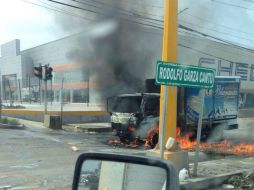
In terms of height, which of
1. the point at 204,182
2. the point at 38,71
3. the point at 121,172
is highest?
the point at 38,71

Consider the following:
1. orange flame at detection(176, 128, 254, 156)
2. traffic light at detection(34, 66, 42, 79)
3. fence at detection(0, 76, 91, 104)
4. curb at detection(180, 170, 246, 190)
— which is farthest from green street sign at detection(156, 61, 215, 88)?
fence at detection(0, 76, 91, 104)

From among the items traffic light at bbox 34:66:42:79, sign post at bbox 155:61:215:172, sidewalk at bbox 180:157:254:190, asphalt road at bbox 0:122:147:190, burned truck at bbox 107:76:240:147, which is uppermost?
traffic light at bbox 34:66:42:79

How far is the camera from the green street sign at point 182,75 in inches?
285

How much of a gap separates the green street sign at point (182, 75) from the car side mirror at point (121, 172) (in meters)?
4.79

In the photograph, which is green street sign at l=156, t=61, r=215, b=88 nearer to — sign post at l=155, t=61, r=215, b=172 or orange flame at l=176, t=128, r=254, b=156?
sign post at l=155, t=61, r=215, b=172

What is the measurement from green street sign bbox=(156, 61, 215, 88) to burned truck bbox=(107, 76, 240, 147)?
22.6 feet

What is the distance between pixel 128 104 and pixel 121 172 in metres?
13.1

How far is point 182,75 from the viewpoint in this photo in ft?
24.9

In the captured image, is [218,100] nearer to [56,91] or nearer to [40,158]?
[40,158]

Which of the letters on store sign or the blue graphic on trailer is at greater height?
the letters on store sign

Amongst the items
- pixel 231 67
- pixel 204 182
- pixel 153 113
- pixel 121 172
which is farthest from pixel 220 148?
pixel 231 67

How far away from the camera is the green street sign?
7.23 metres

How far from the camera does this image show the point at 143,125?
15.0 meters

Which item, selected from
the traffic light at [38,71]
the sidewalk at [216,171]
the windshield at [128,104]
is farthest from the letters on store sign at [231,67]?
the sidewalk at [216,171]
